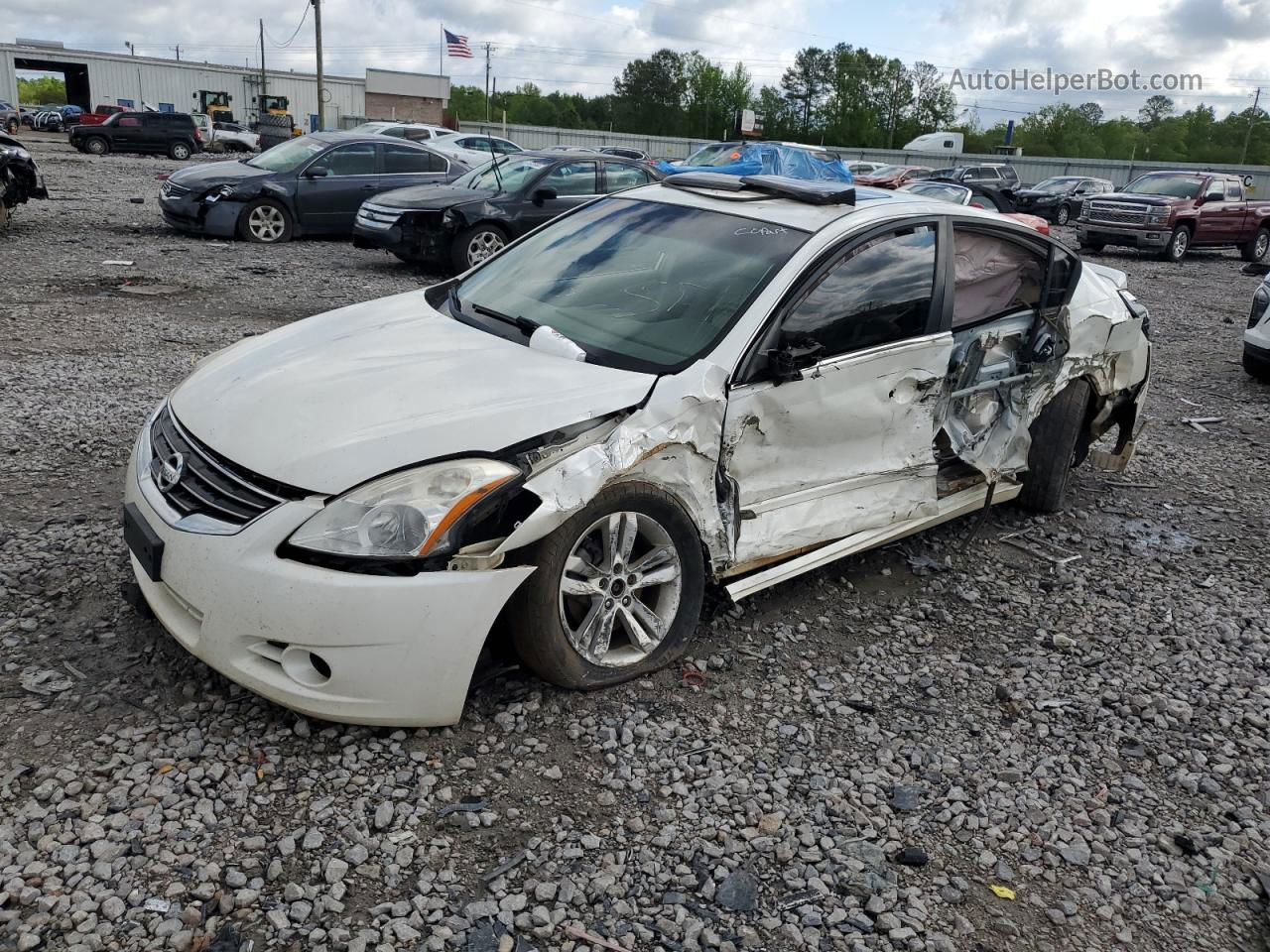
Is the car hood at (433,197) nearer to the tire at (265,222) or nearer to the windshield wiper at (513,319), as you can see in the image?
the tire at (265,222)

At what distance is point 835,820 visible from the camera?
9.51 feet

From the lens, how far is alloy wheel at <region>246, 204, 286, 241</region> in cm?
1341

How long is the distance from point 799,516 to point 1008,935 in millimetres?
1659

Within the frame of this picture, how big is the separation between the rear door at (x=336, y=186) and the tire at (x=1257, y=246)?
17294mm

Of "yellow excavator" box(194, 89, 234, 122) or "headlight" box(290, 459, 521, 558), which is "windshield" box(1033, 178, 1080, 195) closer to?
"headlight" box(290, 459, 521, 558)

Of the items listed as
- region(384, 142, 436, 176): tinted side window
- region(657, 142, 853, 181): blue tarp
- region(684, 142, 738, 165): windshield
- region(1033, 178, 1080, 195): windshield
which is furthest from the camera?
region(1033, 178, 1080, 195): windshield

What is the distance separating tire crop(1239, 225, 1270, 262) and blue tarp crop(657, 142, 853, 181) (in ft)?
37.7

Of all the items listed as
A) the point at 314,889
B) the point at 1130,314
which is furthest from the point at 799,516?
the point at 1130,314

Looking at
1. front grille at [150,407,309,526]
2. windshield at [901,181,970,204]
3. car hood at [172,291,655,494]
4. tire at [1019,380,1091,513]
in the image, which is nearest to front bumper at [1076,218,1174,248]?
windshield at [901,181,970,204]

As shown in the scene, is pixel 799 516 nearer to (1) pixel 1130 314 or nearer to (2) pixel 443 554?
(2) pixel 443 554

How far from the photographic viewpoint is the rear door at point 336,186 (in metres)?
13.7

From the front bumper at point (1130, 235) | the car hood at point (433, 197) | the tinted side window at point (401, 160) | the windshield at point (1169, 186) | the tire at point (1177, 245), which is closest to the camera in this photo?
the car hood at point (433, 197)

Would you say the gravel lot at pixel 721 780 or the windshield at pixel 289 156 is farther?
the windshield at pixel 289 156

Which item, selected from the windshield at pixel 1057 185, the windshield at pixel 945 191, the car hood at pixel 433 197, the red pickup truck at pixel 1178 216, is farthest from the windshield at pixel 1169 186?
the car hood at pixel 433 197
